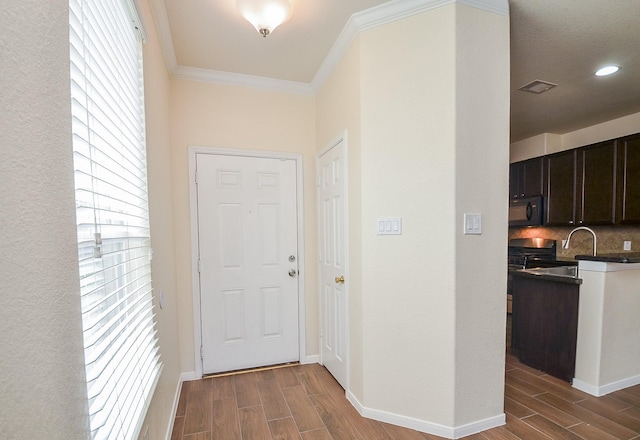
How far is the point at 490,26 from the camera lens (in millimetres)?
1803

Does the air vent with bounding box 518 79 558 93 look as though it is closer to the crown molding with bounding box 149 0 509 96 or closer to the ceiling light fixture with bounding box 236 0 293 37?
the crown molding with bounding box 149 0 509 96

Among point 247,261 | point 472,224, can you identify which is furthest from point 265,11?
point 247,261

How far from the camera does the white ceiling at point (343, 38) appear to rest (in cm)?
186

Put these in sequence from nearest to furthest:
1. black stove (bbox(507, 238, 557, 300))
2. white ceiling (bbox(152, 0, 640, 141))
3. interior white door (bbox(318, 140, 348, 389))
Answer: white ceiling (bbox(152, 0, 640, 141)) < interior white door (bbox(318, 140, 348, 389)) < black stove (bbox(507, 238, 557, 300))

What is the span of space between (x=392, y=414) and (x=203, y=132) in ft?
8.94

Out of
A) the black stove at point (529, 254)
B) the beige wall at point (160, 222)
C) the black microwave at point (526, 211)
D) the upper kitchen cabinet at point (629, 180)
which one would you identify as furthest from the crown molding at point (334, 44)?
the black stove at point (529, 254)

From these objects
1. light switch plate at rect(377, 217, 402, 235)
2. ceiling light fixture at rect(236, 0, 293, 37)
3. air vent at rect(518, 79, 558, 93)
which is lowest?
light switch plate at rect(377, 217, 402, 235)

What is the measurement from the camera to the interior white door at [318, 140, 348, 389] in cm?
233

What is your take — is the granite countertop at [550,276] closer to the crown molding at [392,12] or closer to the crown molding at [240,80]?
the crown molding at [392,12]

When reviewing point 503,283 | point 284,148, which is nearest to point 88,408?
point 503,283

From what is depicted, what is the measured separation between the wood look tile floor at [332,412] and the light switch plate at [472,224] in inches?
50.9

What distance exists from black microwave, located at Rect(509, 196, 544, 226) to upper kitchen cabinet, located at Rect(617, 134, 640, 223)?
86 cm

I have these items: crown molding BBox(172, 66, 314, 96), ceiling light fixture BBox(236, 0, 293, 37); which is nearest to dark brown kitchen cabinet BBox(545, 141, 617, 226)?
crown molding BBox(172, 66, 314, 96)

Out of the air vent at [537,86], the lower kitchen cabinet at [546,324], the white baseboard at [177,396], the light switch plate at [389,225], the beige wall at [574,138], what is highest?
the air vent at [537,86]
